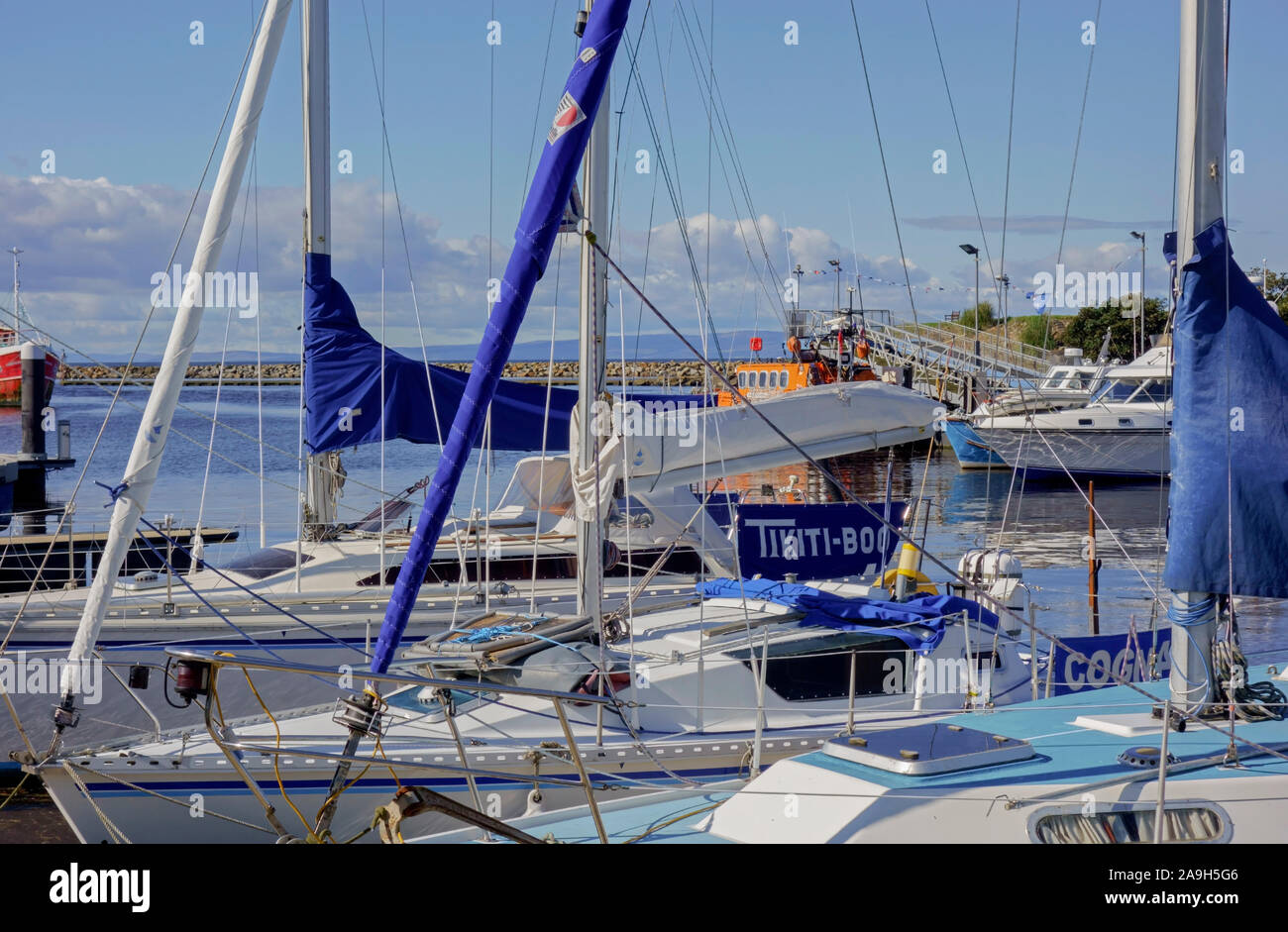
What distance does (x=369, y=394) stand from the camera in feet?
41.1

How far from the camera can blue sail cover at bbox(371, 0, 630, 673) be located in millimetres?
6633

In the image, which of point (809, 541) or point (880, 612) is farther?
point (809, 541)

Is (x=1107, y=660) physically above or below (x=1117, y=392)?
below

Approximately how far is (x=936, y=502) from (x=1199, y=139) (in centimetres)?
2772

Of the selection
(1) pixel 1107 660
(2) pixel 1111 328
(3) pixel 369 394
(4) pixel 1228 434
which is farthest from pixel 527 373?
(4) pixel 1228 434

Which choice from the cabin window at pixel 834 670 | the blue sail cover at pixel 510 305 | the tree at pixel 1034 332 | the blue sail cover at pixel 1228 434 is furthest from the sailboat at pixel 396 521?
the tree at pixel 1034 332

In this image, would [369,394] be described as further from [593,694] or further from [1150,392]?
[1150,392]

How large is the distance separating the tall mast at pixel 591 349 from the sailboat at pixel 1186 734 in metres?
2.46

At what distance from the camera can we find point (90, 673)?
7.81 meters

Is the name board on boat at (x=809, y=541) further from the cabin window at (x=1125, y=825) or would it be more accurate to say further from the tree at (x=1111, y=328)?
the tree at (x=1111, y=328)

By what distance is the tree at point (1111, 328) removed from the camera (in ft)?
206

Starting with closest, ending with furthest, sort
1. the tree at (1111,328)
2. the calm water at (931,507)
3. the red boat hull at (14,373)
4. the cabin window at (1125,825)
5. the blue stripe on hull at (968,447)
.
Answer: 1. the cabin window at (1125,825)
2. the calm water at (931,507)
3. the red boat hull at (14,373)
4. the blue stripe on hull at (968,447)
5. the tree at (1111,328)
